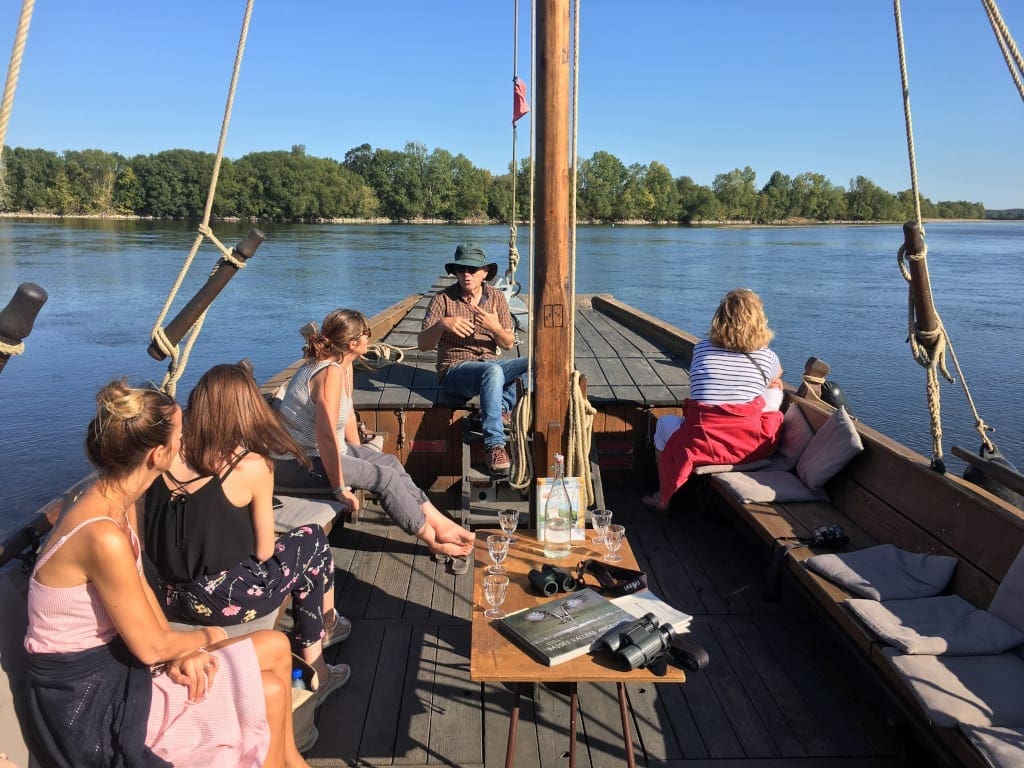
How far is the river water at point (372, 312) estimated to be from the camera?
27.0ft

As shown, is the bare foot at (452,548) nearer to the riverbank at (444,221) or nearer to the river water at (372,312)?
the river water at (372,312)

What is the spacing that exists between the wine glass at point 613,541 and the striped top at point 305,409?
3.78 ft

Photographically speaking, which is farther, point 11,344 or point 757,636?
point 757,636

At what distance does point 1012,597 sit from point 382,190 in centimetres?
9000

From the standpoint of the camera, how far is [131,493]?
4.98 feet

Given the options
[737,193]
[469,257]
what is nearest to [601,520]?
[469,257]

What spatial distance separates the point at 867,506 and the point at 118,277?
21.2 meters

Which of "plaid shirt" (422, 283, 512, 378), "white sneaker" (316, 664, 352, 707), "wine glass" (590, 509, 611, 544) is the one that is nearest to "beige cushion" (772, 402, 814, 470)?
"wine glass" (590, 509, 611, 544)

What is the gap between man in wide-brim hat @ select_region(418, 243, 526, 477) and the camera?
3613 millimetres

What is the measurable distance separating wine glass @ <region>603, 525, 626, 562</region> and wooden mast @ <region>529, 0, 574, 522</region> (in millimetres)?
460

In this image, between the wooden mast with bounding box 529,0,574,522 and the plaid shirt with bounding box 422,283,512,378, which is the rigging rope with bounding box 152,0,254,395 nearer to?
the wooden mast with bounding box 529,0,574,522

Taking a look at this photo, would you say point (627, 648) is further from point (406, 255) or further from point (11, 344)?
point (406, 255)

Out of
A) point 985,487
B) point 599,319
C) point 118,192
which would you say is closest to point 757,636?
point 985,487

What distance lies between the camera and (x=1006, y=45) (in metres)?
2.12
